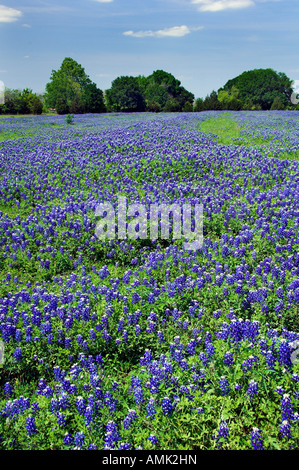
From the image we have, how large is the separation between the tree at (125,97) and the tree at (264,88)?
116 feet

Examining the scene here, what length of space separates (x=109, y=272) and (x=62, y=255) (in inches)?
47.1

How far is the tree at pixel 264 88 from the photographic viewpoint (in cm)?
8975

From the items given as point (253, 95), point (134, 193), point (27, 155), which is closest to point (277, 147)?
point (134, 193)

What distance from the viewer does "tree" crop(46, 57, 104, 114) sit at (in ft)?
187

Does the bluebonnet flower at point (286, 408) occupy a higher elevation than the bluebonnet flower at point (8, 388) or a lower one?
higher

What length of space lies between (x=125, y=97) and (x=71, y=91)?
12.5 m

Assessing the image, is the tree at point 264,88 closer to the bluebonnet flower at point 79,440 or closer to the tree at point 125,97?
the tree at point 125,97

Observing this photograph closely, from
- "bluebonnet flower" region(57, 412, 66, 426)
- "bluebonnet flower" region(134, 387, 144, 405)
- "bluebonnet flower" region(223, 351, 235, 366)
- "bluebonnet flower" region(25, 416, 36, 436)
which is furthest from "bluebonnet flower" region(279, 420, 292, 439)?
"bluebonnet flower" region(25, 416, 36, 436)

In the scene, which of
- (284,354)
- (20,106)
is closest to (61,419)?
(284,354)

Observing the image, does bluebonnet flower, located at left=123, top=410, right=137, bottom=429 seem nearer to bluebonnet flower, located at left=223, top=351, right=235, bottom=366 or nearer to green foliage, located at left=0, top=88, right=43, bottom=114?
bluebonnet flower, located at left=223, top=351, right=235, bottom=366

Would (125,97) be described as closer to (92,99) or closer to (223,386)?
(92,99)

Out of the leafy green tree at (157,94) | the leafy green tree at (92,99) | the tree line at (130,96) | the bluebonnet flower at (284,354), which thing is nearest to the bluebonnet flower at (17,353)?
the bluebonnet flower at (284,354)

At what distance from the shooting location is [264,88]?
310 ft

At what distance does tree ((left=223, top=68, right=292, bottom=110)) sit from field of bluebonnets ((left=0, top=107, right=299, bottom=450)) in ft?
296
